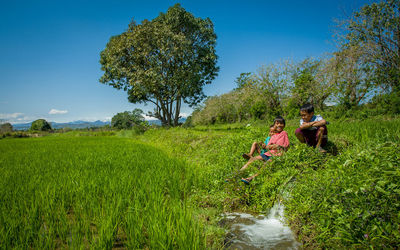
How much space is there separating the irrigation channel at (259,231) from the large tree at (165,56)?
12.0 m

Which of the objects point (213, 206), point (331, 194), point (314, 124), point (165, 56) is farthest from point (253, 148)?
point (165, 56)

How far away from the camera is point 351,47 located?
38.7 feet

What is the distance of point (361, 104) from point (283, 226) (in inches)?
545

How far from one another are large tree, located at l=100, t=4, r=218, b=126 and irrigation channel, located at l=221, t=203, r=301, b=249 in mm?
11980

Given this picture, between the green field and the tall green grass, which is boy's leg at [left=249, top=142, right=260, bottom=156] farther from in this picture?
the tall green grass

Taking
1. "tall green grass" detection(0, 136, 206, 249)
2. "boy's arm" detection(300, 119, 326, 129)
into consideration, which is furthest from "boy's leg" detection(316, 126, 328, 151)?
"tall green grass" detection(0, 136, 206, 249)

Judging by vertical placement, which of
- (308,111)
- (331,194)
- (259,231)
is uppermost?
(308,111)

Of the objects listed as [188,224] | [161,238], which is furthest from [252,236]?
[161,238]

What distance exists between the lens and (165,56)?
13.7 metres

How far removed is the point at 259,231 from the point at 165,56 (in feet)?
43.7

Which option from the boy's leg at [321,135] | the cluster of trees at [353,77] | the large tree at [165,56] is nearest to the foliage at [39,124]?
the large tree at [165,56]

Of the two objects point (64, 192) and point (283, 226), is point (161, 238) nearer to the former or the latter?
point (283, 226)

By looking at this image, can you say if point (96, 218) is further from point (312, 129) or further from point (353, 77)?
point (353, 77)

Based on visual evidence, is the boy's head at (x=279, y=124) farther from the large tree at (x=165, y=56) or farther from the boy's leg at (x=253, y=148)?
the large tree at (x=165, y=56)
